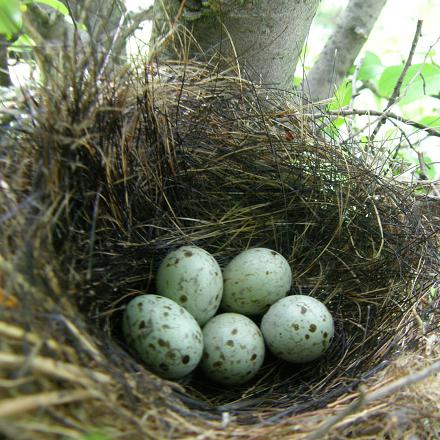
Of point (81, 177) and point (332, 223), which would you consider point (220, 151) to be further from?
point (81, 177)

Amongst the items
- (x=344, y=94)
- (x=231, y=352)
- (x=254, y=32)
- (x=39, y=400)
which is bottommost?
(x=231, y=352)

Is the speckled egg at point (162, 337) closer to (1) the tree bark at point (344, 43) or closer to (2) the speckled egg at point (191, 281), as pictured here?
(2) the speckled egg at point (191, 281)

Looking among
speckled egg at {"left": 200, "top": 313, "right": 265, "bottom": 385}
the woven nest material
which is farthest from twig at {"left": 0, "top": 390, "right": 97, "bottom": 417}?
speckled egg at {"left": 200, "top": 313, "right": 265, "bottom": 385}

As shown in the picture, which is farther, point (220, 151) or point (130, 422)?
point (220, 151)

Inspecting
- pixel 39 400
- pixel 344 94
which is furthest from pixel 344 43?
pixel 39 400

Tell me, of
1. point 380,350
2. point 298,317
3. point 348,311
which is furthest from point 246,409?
point 348,311

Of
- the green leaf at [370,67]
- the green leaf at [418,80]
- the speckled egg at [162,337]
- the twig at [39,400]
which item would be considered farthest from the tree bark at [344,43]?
the twig at [39,400]

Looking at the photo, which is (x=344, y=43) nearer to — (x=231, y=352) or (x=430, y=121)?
(x=430, y=121)
